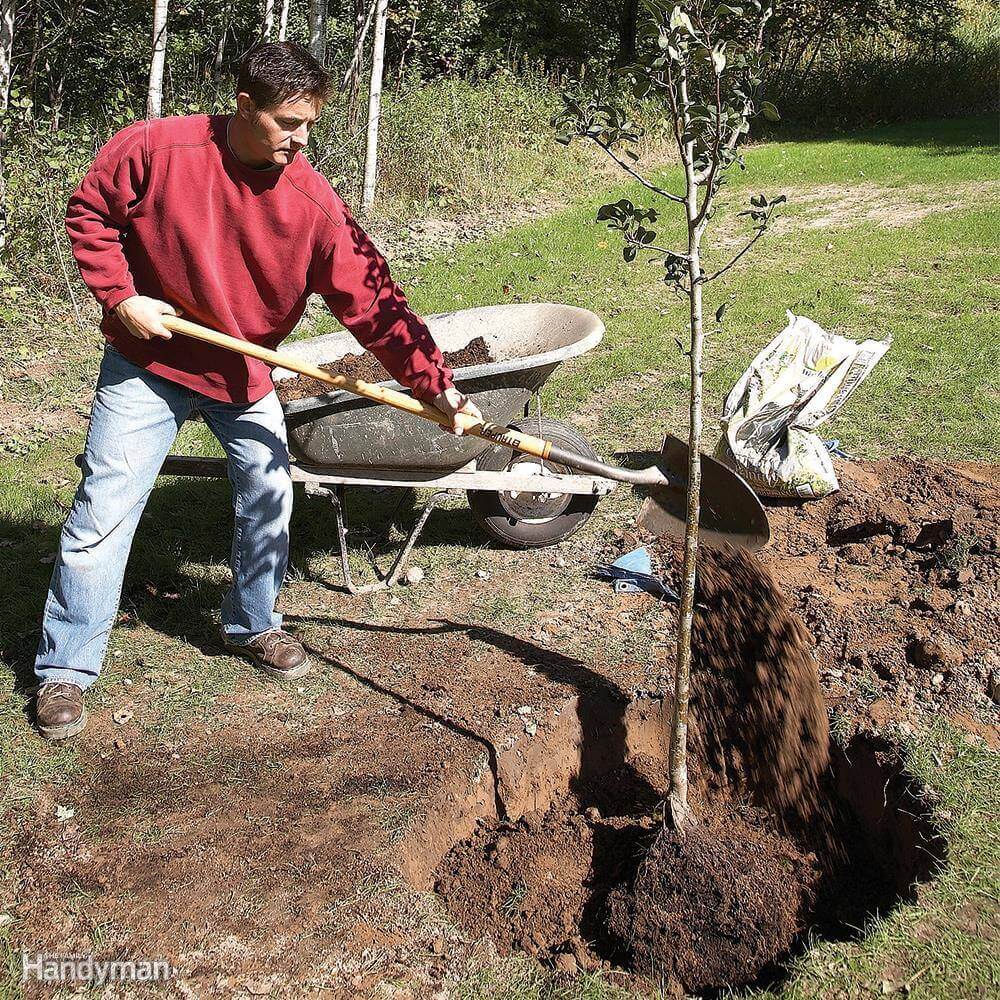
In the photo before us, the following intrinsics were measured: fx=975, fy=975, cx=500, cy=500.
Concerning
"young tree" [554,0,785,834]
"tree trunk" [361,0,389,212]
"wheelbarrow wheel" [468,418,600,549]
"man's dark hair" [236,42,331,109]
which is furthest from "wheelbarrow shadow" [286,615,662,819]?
"tree trunk" [361,0,389,212]

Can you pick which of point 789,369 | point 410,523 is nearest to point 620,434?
point 789,369

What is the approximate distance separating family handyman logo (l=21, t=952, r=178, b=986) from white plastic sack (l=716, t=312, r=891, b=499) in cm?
333

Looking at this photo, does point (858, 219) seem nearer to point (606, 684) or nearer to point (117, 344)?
point (606, 684)

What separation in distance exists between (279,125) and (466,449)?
5.10ft

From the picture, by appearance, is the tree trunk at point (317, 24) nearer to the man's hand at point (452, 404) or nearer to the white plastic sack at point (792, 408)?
the white plastic sack at point (792, 408)

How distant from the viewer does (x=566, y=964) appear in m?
2.71

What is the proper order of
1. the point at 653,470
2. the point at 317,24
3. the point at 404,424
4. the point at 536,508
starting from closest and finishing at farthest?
1. the point at 653,470
2. the point at 404,424
3. the point at 536,508
4. the point at 317,24

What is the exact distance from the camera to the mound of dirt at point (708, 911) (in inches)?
108

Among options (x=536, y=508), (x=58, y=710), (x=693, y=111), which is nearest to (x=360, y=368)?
(x=536, y=508)

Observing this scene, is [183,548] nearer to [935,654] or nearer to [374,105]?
[935,654]

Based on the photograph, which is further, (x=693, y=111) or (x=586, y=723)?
(x=586, y=723)

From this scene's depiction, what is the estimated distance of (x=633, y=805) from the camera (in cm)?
337

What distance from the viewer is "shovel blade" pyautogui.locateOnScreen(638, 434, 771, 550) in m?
3.60

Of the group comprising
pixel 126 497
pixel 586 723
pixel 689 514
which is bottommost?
pixel 586 723
